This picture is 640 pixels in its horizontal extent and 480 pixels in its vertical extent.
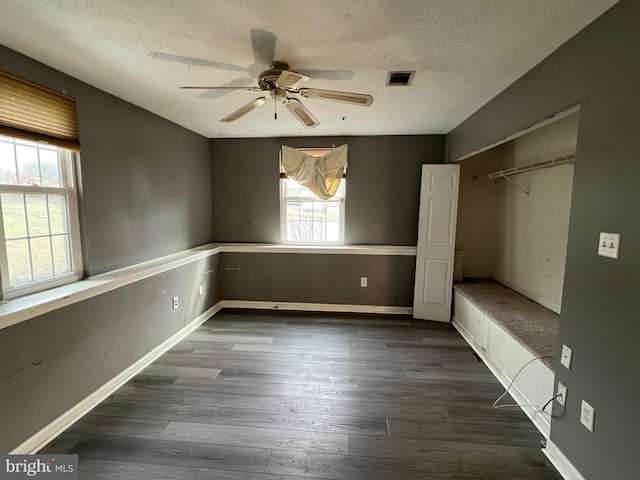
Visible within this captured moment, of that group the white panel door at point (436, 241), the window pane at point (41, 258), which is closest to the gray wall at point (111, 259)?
the window pane at point (41, 258)

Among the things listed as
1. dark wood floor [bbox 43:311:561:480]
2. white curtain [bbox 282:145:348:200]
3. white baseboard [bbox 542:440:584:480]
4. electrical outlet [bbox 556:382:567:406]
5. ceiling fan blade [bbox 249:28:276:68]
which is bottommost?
dark wood floor [bbox 43:311:561:480]

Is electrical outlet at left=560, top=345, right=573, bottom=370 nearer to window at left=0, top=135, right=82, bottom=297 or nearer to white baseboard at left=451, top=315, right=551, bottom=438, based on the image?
white baseboard at left=451, top=315, right=551, bottom=438

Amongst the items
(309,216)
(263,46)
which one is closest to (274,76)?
(263,46)

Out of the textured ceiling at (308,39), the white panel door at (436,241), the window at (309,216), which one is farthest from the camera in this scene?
A: the window at (309,216)

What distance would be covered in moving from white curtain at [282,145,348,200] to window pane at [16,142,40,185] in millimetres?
2510

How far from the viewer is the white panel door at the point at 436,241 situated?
11.3 ft

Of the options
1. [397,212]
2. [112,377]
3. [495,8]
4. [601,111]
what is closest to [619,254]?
[601,111]

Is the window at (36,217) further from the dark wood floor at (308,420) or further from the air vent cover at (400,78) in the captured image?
the air vent cover at (400,78)

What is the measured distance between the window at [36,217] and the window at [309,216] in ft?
7.85

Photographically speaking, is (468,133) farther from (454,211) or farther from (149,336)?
(149,336)

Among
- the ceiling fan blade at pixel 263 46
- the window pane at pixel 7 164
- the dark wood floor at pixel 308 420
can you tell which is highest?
the ceiling fan blade at pixel 263 46

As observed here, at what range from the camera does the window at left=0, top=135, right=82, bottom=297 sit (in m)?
1.74

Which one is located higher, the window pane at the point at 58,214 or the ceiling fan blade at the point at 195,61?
the ceiling fan blade at the point at 195,61

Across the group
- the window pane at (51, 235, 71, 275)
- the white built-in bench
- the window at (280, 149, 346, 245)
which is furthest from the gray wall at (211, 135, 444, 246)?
the window pane at (51, 235, 71, 275)
